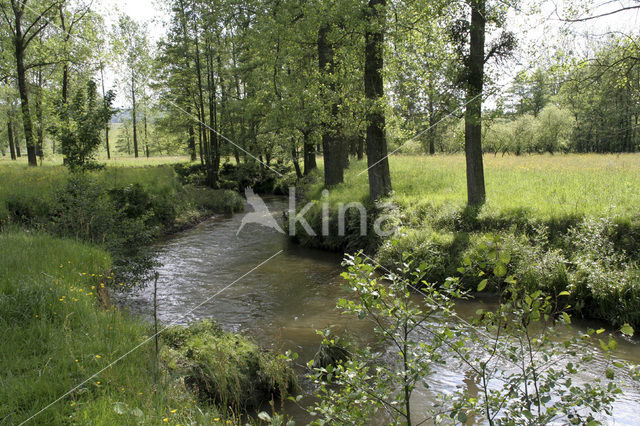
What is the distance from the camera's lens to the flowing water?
5621 mm

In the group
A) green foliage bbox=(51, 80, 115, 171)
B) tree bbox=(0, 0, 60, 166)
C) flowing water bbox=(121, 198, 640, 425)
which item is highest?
tree bbox=(0, 0, 60, 166)

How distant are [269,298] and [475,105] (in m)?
6.55

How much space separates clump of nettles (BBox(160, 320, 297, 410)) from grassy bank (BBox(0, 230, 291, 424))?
18 mm

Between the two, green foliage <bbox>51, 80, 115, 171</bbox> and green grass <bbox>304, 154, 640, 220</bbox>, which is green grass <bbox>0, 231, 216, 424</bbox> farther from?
green grass <bbox>304, 154, 640, 220</bbox>

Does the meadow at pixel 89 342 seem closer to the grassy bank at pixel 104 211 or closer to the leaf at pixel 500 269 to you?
the grassy bank at pixel 104 211

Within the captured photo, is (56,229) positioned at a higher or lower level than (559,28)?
lower

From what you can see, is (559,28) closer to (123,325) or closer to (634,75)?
(634,75)

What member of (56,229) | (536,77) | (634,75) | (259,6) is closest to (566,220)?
(536,77)

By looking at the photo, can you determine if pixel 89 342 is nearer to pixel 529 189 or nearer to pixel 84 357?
pixel 84 357

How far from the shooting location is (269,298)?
8594 millimetres

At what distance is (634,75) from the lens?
884 cm

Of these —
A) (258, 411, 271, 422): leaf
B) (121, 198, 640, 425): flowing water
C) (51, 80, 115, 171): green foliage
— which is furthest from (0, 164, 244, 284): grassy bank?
(258, 411, 271, 422): leaf

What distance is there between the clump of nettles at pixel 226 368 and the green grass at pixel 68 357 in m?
0.51

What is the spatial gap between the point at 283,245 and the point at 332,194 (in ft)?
8.52
